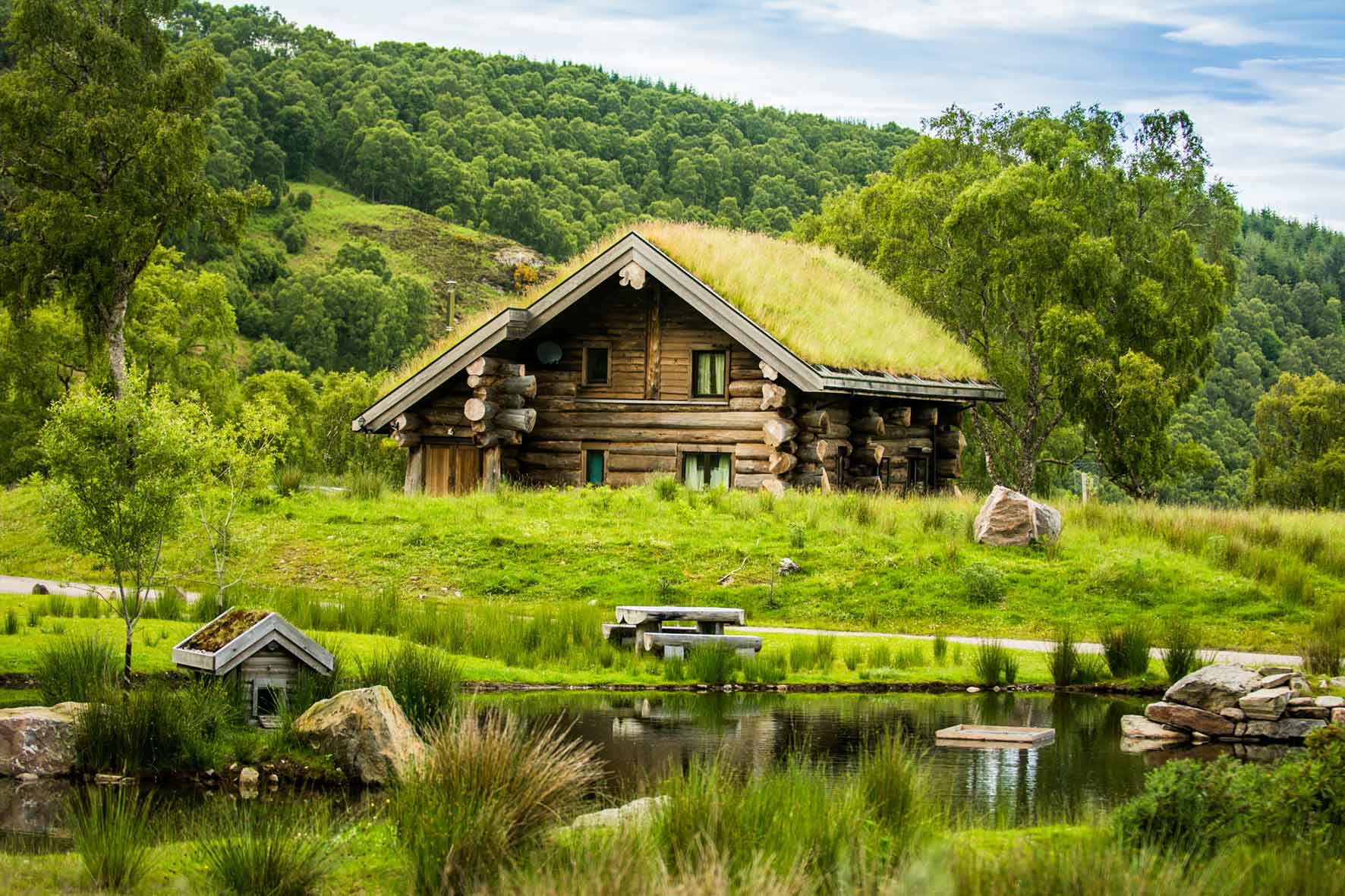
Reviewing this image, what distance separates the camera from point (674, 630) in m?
19.8

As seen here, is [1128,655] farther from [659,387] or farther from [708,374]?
[659,387]

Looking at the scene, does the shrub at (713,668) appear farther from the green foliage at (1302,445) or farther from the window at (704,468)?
the green foliage at (1302,445)

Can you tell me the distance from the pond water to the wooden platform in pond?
0.45 ft

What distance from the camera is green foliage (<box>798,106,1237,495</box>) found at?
40844mm

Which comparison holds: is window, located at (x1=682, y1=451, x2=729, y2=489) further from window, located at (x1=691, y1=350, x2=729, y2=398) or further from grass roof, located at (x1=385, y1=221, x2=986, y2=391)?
grass roof, located at (x1=385, y1=221, x2=986, y2=391)

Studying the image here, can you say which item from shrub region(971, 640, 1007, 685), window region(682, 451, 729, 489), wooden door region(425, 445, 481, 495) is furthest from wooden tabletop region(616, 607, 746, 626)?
wooden door region(425, 445, 481, 495)

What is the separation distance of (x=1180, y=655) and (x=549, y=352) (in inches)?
749

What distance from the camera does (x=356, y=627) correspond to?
19094mm

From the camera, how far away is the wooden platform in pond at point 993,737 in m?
13.9

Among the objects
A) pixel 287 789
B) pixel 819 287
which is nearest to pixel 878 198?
pixel 819 287

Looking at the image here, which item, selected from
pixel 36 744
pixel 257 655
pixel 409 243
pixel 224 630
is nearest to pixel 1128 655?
pixel 257 655

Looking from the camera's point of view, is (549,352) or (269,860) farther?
(549,352)

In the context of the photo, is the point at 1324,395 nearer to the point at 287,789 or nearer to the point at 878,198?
the point at 878,198

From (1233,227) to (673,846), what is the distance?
45.8m
